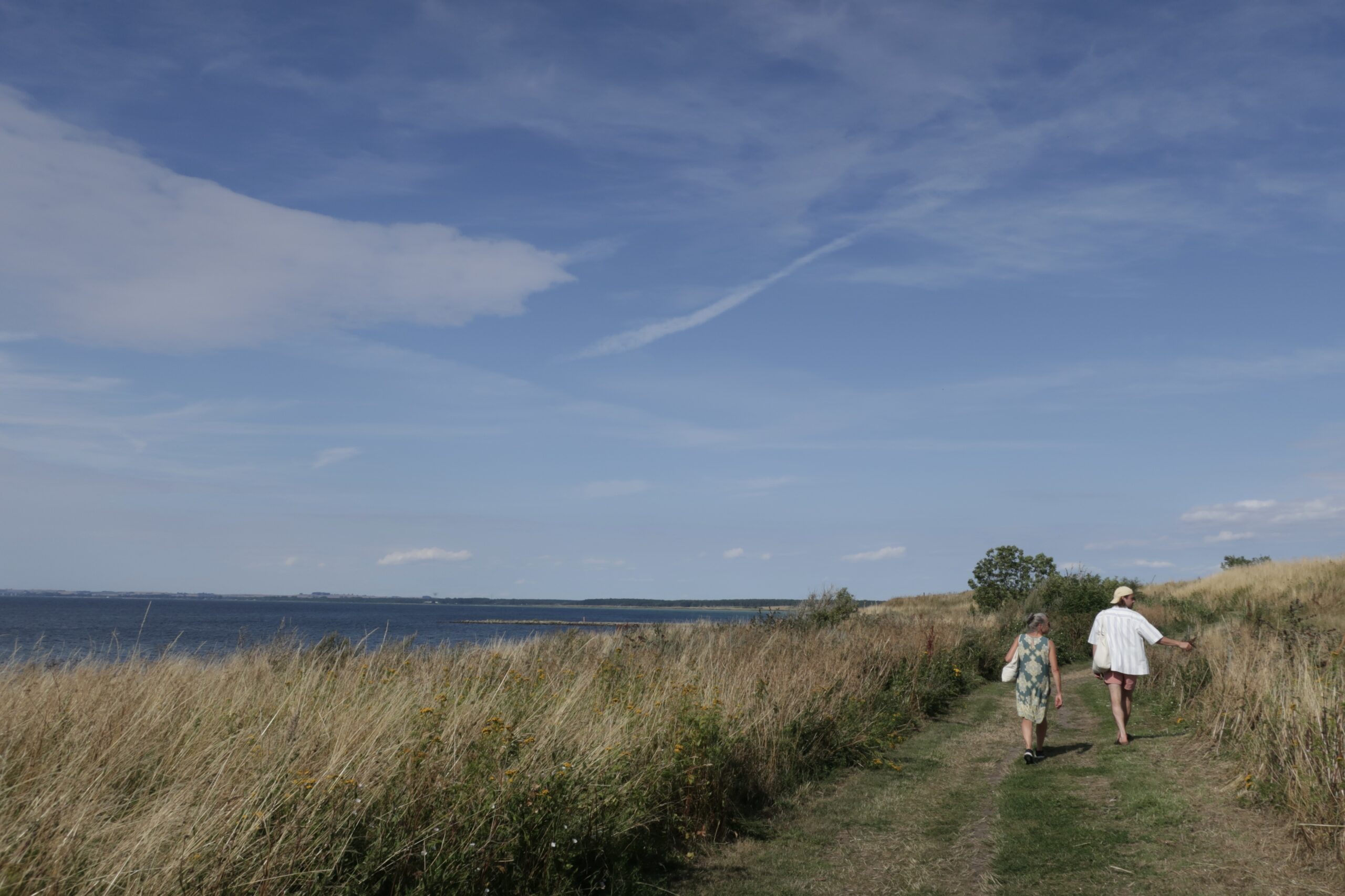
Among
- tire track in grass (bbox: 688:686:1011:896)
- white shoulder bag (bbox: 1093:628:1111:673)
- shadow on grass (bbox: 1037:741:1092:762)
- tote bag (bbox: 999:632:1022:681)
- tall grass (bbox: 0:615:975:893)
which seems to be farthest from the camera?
white shoulder bag (bbox: 1093:628:1111:673)

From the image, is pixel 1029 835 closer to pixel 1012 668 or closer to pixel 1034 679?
pixel 1034 679

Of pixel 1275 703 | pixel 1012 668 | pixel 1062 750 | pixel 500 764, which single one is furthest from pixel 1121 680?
pixel 500 764

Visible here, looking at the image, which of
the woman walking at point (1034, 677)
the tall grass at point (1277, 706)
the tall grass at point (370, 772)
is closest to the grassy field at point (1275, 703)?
the tall grass at point (1277, 706)

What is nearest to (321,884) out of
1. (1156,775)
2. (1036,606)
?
(1156,775)

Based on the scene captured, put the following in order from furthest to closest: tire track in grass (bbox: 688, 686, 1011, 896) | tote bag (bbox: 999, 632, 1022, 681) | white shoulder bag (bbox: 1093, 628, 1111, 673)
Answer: white shoulder bag (bbox: 1093, 628, 1111, 673) < tote bag (bbox: 999, 632, 1022, 681) < tire track in grass (bbox: 688, 686, 1011, 896)

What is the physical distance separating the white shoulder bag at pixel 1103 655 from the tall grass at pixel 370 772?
13.0ft

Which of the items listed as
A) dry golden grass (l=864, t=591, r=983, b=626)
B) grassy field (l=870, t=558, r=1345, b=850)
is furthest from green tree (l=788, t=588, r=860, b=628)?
dry golden grass (l=864, t=591, r=983, b=626)

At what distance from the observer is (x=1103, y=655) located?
11258 mm

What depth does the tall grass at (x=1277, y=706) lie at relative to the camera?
6594 mm

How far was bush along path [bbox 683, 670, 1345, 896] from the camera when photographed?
6.29m

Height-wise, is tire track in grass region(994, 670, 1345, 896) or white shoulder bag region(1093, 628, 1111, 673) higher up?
white shoulder bag region(1093, 628, 1111, 673)

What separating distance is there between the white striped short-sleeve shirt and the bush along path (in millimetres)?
999

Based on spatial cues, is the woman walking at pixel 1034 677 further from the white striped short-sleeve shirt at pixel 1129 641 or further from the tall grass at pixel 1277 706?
the tall grass at pixel 1277 706

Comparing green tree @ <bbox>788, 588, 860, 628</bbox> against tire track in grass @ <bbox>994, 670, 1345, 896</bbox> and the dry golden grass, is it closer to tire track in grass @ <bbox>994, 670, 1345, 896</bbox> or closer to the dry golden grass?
tire track in grass @ <bbox>994, 670, 1345, 896</bbox>
